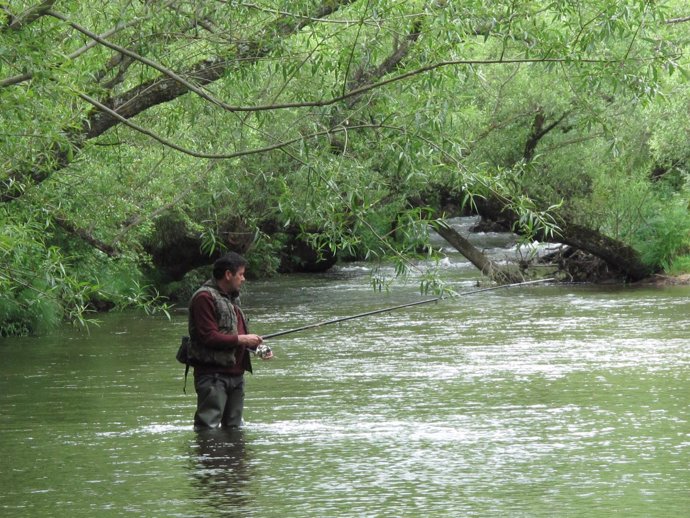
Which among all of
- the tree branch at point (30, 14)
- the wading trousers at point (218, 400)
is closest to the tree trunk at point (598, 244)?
the wading trousers at point (218, 400)

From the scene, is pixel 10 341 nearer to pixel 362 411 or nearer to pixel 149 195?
pixel 149 195

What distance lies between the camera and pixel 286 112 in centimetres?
2292

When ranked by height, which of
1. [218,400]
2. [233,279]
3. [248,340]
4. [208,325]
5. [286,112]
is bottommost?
[218,400]

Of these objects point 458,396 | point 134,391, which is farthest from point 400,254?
point 134,391

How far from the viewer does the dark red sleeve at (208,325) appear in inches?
406

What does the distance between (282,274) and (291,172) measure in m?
12.0

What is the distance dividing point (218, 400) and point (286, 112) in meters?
12.7

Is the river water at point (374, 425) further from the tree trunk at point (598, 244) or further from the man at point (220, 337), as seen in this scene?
the tree trunk at point (598, 244)

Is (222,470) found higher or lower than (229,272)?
lower

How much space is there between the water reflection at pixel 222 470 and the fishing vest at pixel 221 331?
70 centimetres

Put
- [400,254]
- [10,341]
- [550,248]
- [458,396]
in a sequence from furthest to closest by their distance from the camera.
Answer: [550,248], [10,341], [458,396], [400,254]

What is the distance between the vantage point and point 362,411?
12.8 metres

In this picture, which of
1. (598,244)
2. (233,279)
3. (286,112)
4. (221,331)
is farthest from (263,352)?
(598,244)

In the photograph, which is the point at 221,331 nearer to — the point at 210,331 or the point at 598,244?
the point at 210,331
